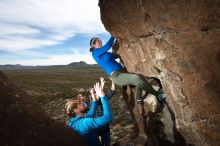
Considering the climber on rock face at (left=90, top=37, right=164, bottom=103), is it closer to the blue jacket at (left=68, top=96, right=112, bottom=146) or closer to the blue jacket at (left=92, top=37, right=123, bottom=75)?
the blue jacket at (left=92, top=37, right=123, bottom=75)

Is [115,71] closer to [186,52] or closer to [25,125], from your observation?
[186,52]

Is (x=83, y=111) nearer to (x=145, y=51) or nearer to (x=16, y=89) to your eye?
(x=16, y=89)

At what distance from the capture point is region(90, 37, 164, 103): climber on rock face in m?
9.27

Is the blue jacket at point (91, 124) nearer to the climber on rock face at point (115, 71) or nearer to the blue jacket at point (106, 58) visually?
the climber on rock face at point (115, 71)

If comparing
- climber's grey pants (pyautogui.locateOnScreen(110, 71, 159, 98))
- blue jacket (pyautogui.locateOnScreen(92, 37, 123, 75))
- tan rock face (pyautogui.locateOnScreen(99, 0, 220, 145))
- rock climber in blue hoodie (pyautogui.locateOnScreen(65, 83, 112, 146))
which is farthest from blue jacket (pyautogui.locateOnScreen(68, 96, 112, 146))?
blue jacket (pyautogui.locateOnScreen(92, 37, 123, 75))

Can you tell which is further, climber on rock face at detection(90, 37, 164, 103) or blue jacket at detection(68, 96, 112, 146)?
climber on rock face at detection(90, 37, 164, 103)

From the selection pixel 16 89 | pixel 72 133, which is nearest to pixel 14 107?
pixel 16 89

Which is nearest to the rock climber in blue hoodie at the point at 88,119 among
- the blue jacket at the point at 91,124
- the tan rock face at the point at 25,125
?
the blue jacket at the point at 91,124

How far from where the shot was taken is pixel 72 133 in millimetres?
5918

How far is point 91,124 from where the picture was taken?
20.1ft

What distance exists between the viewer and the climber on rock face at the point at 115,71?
30.4 ft

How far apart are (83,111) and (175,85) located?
3.06 metres

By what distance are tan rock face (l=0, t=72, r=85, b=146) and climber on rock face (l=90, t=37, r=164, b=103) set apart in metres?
3.80

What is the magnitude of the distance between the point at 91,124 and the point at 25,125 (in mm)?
1430
